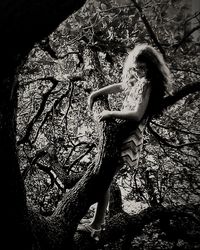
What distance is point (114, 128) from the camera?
2537 mm

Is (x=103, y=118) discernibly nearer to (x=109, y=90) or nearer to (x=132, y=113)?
(x=132, y=113)

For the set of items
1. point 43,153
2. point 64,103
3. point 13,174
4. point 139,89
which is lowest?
point 13,174

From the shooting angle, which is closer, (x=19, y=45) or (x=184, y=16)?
(x=19, y=45)

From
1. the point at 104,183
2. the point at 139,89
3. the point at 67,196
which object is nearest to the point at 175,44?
the point at 139,89

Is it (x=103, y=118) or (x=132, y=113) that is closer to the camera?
(x=132, y=113)

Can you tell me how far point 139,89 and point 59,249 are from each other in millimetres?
1627

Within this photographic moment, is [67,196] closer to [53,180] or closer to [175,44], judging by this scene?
[175,44]

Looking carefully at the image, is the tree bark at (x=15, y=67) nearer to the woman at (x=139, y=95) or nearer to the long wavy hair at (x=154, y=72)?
the woman at (x=139, y=95)

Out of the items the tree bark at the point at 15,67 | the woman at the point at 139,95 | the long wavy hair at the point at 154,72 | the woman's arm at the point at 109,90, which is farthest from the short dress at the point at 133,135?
the tree bark at the point at 15,67

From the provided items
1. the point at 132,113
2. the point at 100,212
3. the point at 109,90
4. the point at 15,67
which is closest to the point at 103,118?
the point at 132,113

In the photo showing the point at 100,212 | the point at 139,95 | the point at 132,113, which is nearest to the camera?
the point at 132,113

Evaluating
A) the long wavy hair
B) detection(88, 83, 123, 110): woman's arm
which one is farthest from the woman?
detection(88, 83, 123, 110): woman's arm

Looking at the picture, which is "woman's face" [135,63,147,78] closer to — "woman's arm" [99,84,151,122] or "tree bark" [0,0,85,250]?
"woman's arm" [99,84,151,122]

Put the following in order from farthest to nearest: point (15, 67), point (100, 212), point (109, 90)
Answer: point (109, 90), point (100, 212), point (15, 67)
